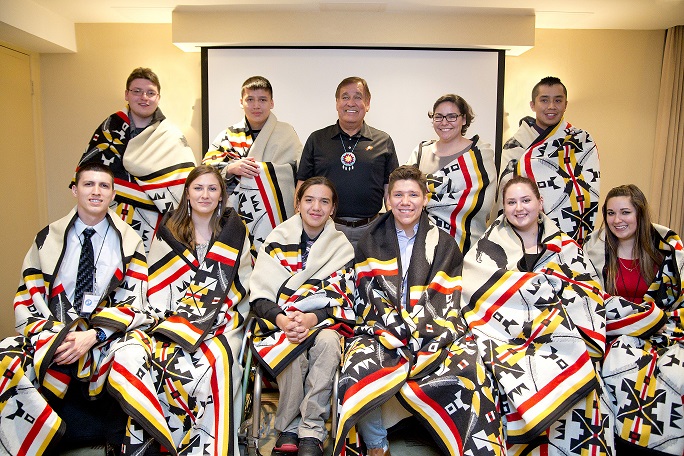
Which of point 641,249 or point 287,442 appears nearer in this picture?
point 287,442

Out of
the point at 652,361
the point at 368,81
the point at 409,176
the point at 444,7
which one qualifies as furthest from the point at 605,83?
the point at 652,361

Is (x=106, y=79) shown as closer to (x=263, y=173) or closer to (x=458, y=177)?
(x=263, y=173)

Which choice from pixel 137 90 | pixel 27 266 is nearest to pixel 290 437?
pixel 27 266

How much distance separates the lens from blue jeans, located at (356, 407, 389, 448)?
2324mm

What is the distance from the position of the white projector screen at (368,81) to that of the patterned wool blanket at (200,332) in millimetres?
2215

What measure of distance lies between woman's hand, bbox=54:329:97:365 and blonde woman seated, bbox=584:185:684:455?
2258 mm

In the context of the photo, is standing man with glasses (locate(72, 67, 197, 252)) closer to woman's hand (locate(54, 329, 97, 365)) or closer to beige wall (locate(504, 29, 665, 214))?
woman's hand (locate(54, 329, 97, 365))

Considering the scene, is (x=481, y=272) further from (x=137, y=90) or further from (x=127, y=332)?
(x=137, y=90)

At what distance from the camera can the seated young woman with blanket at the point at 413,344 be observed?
221 cm

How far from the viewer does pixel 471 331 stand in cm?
253

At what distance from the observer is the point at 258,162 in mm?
3262

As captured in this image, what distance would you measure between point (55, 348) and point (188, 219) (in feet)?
2.73

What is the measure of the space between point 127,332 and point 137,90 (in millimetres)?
1492

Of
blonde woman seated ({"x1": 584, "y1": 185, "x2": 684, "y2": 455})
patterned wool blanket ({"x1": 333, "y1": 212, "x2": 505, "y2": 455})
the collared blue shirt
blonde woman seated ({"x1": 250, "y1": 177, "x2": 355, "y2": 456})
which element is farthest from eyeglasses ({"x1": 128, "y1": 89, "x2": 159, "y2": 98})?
blonde woman seated ({"x1": 584, "y1": 185, "x2": 684, "y2": 455})
